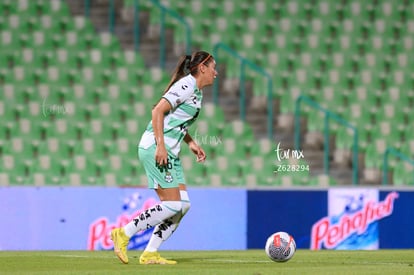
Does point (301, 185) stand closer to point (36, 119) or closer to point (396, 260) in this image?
point (36, 119)

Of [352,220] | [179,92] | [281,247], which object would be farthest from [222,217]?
[179,92]

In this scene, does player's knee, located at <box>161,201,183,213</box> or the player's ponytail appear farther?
the player's ponytail

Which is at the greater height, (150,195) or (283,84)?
(283,84)

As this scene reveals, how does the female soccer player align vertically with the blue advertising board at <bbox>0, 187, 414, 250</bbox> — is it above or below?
above

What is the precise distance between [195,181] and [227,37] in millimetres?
3224

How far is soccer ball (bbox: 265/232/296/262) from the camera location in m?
9.92

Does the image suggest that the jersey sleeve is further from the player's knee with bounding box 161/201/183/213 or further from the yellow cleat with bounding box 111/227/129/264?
the yellow cleat with bounding box 111/227/129/264

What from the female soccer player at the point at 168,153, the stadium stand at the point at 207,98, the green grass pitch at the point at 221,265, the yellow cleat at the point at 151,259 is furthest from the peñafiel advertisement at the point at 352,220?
the yellow cleat at the point at 151,259

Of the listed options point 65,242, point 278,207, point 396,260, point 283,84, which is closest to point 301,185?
point 278,207

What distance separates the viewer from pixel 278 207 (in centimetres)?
1419

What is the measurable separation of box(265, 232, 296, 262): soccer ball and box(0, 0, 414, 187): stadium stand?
5.60 metres

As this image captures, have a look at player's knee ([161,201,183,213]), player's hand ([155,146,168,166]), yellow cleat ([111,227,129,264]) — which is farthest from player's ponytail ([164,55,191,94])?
yellow cleat ([111,227,129,264])

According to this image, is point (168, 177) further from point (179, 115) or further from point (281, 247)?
point (281, 247)

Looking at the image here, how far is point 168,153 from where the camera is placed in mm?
9562
